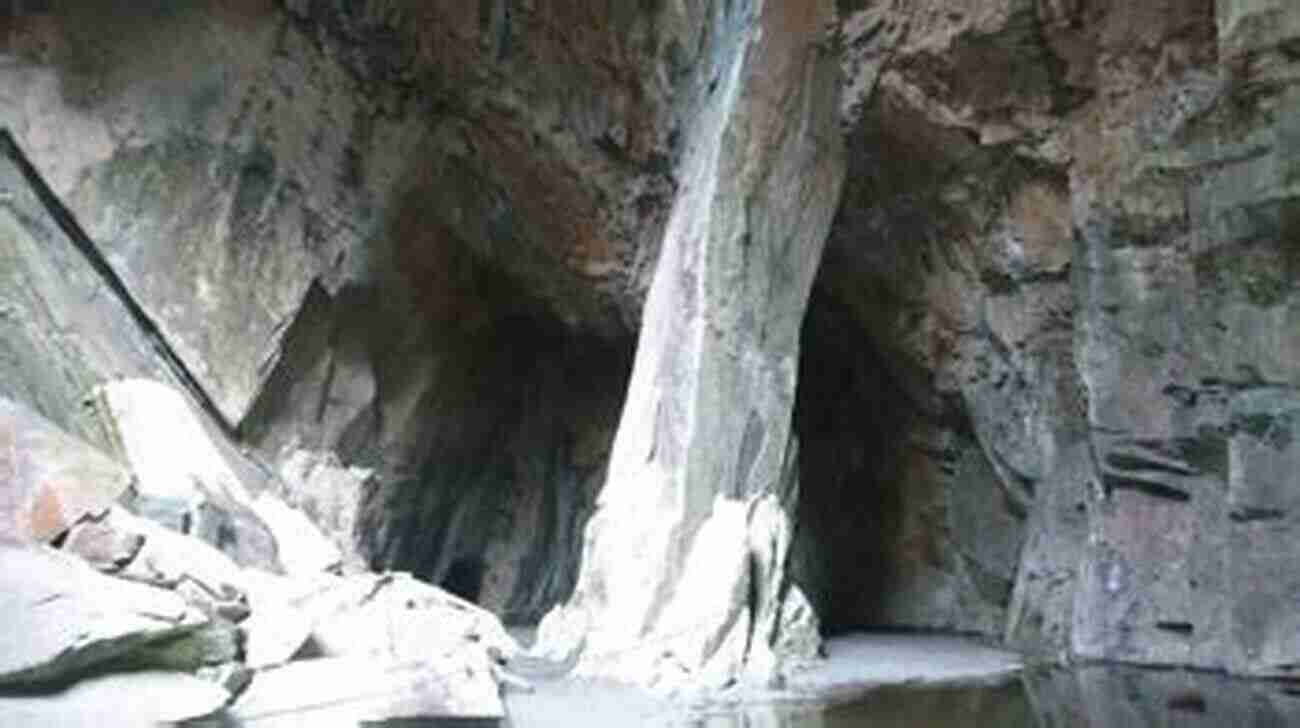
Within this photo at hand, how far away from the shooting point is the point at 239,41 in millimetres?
13172

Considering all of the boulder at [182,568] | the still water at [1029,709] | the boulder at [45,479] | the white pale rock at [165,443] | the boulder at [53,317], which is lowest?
the still water at [1029,709]

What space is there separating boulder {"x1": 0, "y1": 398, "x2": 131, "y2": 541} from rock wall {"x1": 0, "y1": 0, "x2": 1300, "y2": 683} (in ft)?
5.34

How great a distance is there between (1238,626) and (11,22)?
409 inches

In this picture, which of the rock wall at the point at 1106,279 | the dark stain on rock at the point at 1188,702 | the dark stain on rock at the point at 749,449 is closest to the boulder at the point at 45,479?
the dark stain on rock at the point at 749,449

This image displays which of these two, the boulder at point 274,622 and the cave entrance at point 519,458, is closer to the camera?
the boulder at point 274,622

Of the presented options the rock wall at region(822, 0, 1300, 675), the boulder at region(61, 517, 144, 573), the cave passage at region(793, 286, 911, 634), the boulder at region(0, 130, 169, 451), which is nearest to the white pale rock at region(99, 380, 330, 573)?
the boulder at region(0, 130, 169, 451)

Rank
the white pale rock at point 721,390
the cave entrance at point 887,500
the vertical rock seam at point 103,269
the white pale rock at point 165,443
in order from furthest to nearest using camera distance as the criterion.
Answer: the cave entrance at point 887,500 → the vertical rock seam at point 103,269 → the white pale rock at point 721,390 → the white pale rock at point 165,443

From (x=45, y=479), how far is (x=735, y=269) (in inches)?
235

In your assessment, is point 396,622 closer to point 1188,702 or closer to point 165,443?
point 165,443

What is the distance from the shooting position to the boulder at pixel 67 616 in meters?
6.51

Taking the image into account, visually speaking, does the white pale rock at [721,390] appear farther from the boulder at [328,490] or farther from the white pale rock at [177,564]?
the white pale rock at [177,564]

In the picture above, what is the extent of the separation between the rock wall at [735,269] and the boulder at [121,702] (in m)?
3.85

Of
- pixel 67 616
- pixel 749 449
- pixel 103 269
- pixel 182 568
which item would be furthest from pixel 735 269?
pixel 67 616

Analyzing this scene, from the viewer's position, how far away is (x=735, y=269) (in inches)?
484
